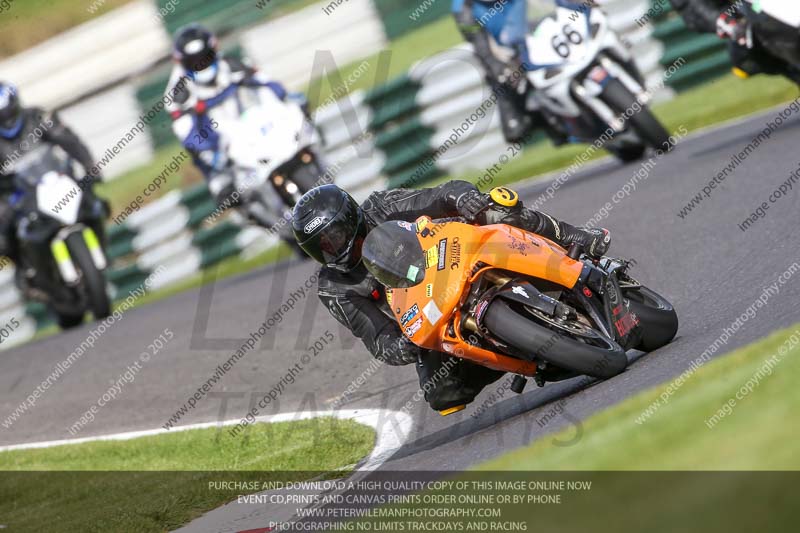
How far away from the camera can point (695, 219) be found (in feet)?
31.7

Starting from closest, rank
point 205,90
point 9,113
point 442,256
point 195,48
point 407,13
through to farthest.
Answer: point 442,256 < point 195,48 < point 205,90 < point 9,113 < point 407,13

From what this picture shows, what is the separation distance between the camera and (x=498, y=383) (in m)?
8.00

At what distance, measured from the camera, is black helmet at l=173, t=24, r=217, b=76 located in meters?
12.9

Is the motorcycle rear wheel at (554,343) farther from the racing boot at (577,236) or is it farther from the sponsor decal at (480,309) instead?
the racing boot at (577,236)

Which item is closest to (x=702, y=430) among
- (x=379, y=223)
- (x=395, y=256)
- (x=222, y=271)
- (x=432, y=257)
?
(x=432, y=257)

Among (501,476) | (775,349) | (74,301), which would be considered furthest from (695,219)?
(74,301)

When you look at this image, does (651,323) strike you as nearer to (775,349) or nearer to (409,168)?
(775,349)

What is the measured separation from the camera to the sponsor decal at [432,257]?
628cm

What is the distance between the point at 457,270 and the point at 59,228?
8.14m

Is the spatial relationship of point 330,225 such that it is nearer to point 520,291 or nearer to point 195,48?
point 520,291

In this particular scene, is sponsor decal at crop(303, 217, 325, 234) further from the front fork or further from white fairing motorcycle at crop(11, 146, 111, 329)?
white fairing motorcycle at crop(11, 146, 111, 329)

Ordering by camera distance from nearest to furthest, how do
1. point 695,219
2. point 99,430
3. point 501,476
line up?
1. point 501,476
2. point 695,219
3. point 99,430

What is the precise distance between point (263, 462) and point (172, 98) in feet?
20.5

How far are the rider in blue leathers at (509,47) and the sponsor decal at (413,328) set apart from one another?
255 inches
